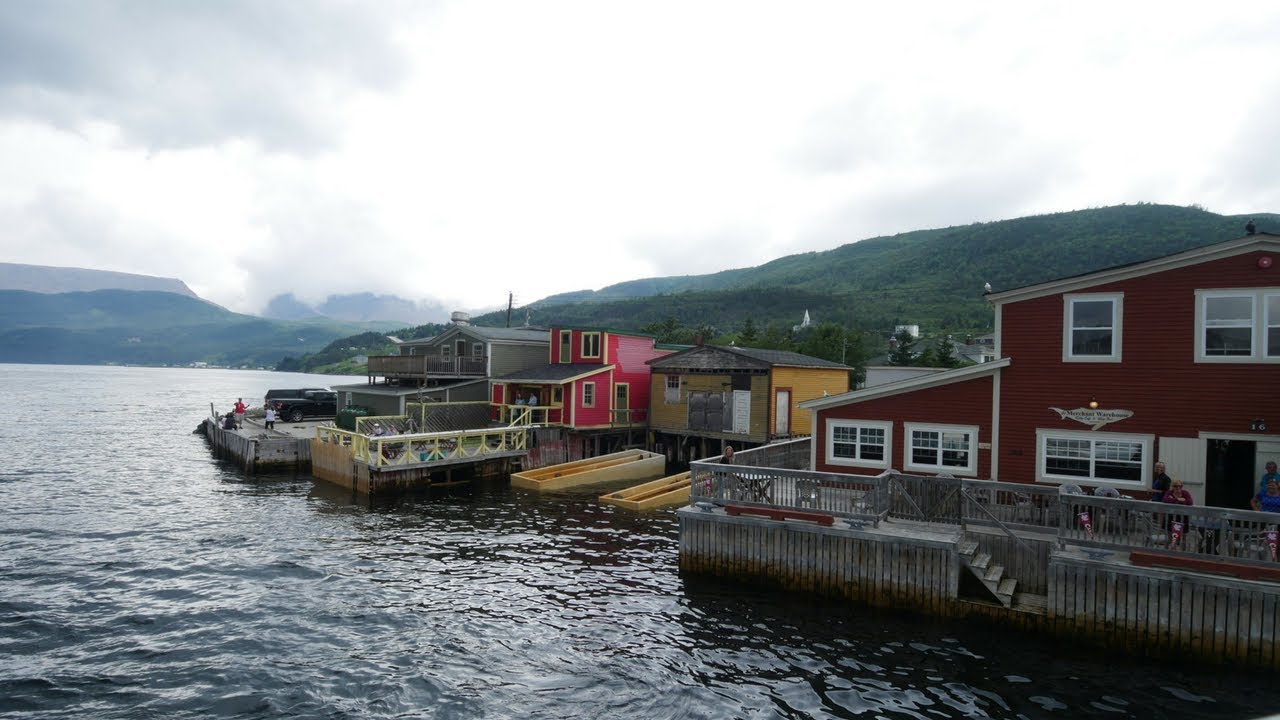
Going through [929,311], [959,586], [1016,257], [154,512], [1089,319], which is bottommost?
[154,512]

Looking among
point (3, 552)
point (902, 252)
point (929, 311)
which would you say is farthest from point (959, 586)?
point (902, 252)

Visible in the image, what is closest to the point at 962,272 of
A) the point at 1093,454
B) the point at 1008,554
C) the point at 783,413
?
the point at 783,413

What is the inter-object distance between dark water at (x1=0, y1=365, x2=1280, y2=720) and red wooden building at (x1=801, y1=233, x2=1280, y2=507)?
526 cm

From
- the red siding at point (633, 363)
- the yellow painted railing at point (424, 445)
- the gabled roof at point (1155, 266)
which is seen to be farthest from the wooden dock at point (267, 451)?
the gabled roof at point (1155, 266)

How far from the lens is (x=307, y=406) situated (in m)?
49.2

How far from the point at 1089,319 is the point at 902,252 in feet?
631

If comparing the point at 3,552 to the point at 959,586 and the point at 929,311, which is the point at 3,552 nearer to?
the point at 959,586

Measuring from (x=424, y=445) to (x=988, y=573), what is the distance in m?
23.4

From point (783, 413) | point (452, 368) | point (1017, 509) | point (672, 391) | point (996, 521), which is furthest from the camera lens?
point (452, 368)

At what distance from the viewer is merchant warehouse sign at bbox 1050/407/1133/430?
1547 centimetres

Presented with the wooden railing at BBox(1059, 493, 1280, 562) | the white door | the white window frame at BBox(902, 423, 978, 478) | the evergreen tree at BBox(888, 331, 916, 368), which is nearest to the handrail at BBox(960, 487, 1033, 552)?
the wooden railing at BBox(1059, 493, 1280, 562)

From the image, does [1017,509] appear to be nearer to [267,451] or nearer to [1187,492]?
[1187,492]

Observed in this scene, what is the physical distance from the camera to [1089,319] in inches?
627

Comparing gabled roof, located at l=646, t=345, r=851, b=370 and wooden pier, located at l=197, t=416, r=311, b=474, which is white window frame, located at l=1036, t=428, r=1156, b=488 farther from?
wooden pier, located at l=197, t=416, r=311, b=474
